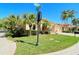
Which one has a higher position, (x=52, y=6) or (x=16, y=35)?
(x=52, y=6)

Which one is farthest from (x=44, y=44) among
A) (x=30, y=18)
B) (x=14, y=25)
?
(x=14, y=25)

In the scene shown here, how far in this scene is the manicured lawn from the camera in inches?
394

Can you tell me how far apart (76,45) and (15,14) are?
5.95 feet

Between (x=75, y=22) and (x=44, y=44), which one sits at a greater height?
(x=75, y=22)

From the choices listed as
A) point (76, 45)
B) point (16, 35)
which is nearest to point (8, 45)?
point (16, 35)

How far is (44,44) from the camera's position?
10.2 meters

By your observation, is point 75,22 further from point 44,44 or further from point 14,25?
point 14,25

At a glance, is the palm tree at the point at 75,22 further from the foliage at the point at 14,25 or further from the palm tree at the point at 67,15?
the foliage at the point at 14,25

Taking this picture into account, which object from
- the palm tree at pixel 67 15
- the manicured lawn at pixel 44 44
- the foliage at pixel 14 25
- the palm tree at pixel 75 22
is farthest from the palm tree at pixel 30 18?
the palm tree at pixel 75 22

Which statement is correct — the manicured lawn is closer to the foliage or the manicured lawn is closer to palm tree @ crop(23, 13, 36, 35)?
the foliage

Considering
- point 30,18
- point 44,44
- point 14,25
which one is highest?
point 30,18

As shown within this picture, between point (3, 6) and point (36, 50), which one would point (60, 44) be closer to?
point (36, 50)

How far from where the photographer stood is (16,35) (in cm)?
1034
